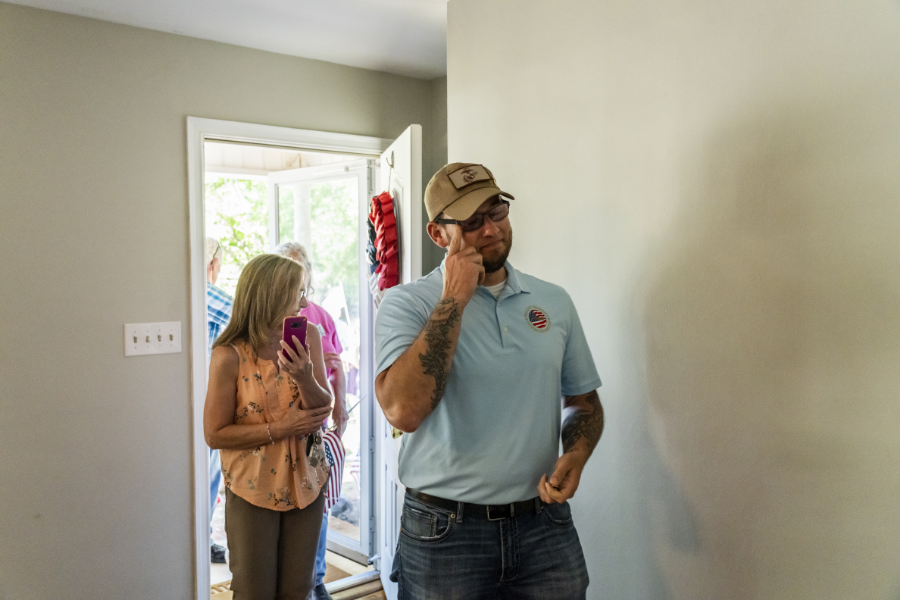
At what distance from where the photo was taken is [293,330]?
178 centimetres

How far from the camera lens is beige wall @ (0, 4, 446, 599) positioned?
7.09 feet

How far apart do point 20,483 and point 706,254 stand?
7.73ft

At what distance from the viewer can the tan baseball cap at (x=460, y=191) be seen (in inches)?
49.1

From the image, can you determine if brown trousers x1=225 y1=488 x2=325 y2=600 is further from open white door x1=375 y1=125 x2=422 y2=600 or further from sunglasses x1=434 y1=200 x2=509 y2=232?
sunglasses x1=434 y1=200 x2=509 y2=232

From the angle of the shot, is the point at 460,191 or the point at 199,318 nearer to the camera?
the point at 460,191

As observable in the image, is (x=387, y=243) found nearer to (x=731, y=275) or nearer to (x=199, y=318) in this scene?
(x=199, y=318)

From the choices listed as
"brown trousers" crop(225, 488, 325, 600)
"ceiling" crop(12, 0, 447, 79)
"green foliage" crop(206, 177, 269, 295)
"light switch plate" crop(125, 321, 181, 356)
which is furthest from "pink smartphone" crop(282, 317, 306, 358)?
"green foliage" crop(206, 177, 269, 295)

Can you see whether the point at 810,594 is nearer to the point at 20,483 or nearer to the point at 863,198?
the point at 863,198

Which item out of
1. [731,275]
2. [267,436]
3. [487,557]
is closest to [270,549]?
[267,436]

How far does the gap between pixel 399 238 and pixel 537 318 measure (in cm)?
129

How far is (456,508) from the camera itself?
46.4 inches

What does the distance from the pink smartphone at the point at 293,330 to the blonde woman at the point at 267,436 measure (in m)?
0.02

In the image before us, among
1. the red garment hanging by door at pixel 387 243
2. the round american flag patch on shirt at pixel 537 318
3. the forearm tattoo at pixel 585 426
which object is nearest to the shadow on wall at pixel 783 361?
the forearm tattoo at pixel 585 426

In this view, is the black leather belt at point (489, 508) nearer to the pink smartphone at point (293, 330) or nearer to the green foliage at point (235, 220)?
the pink smartphone at point (293, 330)
